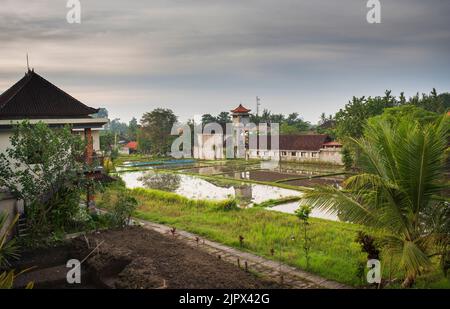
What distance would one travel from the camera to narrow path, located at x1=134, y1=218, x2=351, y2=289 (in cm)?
1028

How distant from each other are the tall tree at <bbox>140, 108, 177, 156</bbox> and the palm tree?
52.9m

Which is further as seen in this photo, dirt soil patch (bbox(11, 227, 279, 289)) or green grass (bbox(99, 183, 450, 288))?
green grass (bbox(99, 183, 450, 288))

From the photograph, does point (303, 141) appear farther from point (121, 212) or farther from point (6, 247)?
point (6, 247)

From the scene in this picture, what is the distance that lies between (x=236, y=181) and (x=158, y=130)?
30.2m

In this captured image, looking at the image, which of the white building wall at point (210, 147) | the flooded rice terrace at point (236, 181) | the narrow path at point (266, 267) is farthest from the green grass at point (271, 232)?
the white building wall at point (210, 147)

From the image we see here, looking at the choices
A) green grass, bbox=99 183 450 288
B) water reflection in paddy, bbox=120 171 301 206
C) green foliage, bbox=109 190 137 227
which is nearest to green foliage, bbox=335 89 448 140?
water reflection in paddy, bbox=120 171 301 206

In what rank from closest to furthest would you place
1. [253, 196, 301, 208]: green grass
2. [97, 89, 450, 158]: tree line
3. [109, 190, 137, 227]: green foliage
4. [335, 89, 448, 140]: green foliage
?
[109, 190, 137, 227]: green foliage, [253, 196, 301, 208]: green grass, [97, 89, 450, 158]: tree line, [335, 89, 448, 140]: green foliage

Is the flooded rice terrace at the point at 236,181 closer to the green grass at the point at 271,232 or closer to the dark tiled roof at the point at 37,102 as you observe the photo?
the green grass at the point at 271,232

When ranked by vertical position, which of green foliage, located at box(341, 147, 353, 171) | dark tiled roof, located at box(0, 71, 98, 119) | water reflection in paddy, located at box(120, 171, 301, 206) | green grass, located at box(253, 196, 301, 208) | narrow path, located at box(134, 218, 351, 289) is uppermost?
dark tiled roof, located at box(0, 71, 98, 119)

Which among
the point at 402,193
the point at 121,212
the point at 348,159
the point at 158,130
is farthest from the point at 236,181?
the point at 158,130

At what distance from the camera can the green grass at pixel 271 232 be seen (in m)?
11.2

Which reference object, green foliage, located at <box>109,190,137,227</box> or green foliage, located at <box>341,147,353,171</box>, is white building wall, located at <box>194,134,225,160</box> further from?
green foliage, located at <box>109,190,137,227</box>

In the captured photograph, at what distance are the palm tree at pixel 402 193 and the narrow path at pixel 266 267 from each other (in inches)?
106
